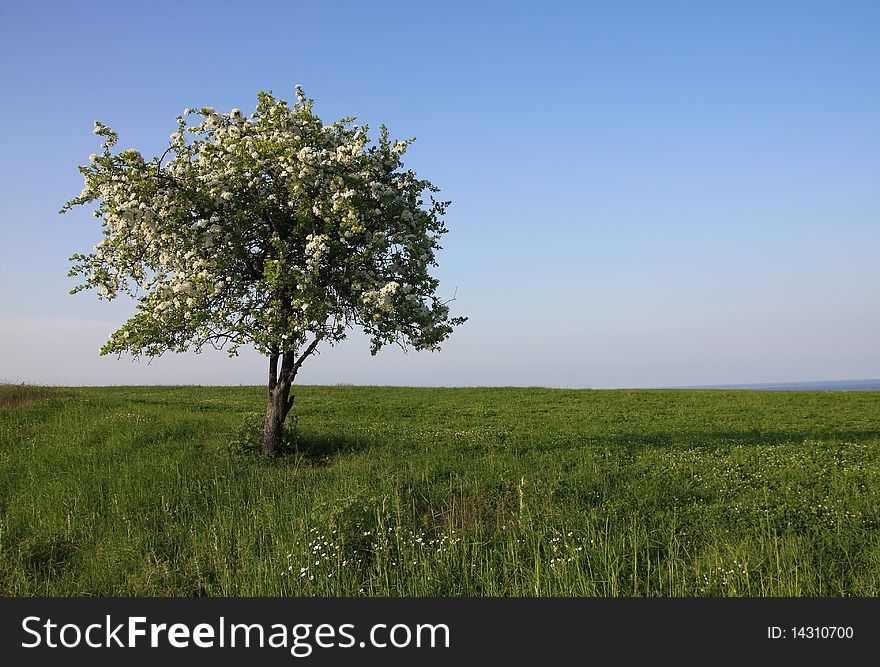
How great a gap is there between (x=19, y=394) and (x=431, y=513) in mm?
30824

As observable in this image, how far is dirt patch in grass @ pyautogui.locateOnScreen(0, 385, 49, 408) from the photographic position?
31.6m

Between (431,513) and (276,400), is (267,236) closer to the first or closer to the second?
(276,400)

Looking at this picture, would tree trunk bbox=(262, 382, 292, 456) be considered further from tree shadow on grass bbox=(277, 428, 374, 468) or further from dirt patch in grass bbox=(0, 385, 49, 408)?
dirt patch in grass bbox=(0, 385, 49, 408)

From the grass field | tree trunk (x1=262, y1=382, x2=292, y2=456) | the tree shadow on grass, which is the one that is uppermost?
tree trunk (x1=262, y1=382, x2=292, y2=456)

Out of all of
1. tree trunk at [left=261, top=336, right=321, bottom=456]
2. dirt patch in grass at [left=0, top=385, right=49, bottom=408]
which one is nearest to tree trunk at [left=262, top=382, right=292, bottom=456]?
tree trunk at [left=261, top=336, right=321, bottom=456]

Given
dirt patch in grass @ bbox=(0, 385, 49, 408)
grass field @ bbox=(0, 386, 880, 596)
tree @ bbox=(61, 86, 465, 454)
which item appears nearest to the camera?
grass field @ bbox=(0, 386, 880, 596)

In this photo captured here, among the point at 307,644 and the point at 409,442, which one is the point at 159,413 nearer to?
the point at 409,442

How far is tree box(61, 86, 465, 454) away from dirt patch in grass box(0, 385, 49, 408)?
59.2 ft

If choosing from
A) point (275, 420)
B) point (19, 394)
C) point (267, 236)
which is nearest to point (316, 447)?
point (275, 420)

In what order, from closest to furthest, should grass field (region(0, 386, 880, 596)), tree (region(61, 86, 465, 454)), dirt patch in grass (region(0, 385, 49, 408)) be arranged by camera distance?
grass field (region(0, 386, 880, 596)) < tree (region(61, 86, 465, 454)) < dirt patch in grass (region(0, 385, 49, 408))

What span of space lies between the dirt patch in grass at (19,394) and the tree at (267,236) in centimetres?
1804

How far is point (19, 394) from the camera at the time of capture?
33.7 meters

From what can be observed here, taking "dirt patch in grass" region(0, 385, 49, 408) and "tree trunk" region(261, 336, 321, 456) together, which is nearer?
"tree trunk" region(261, 336, 321, 456)

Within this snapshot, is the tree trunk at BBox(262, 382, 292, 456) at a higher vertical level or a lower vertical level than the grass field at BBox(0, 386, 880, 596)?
higher
